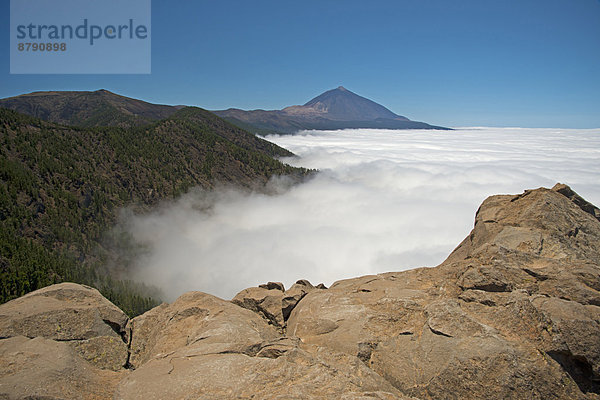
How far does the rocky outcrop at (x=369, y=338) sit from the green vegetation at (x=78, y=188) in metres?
36.5

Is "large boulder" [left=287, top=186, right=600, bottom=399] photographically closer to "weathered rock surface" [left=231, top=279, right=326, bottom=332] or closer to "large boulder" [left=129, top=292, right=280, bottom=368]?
"weathered rock surface" [left=231, top=279, right=326, bottom=332]

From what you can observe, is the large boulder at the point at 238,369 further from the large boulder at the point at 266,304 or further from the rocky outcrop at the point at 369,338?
the large boulder at the point at 266,304

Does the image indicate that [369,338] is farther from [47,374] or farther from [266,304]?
[47,374]

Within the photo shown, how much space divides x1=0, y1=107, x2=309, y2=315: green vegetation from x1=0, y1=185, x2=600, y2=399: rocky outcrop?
3653 centimetres

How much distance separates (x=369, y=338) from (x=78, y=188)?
9284cm

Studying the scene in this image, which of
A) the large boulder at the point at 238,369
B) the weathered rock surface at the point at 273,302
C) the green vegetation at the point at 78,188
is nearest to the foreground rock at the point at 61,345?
the large boulder at the point at 238,369

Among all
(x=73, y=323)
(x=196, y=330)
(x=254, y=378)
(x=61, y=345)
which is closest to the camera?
(x=254, y=378)

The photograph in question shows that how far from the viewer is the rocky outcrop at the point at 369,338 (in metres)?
8.47

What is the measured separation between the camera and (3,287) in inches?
1503

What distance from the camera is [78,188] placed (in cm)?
8244

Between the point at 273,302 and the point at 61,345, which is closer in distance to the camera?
the point at 61,345

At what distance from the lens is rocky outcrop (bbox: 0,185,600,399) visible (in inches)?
333

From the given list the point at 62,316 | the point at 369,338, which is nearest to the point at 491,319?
the point at 369,338

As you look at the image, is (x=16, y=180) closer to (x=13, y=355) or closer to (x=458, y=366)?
(x=13, y=355)
